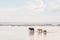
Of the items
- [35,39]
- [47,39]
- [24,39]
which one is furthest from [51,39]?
[24,39]

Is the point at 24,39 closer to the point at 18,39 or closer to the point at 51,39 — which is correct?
the point at 18,39

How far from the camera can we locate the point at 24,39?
8.50 m

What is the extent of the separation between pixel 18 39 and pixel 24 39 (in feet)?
1.03

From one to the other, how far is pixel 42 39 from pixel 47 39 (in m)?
0.26

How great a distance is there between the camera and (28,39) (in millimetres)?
8555

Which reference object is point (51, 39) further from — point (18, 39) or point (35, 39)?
point (18, 39)

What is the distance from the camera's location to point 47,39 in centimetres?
864

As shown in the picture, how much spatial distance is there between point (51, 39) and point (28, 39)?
1.22 m

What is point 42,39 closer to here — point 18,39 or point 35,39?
point 35,39

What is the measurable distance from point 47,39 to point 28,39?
0.99 metres

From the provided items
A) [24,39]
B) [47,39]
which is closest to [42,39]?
[47,39]

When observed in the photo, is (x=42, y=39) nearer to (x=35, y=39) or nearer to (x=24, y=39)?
(x=35, y=39)

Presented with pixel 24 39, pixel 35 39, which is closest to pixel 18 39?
pixel 24 39

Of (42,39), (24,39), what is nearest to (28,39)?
(24,39)
